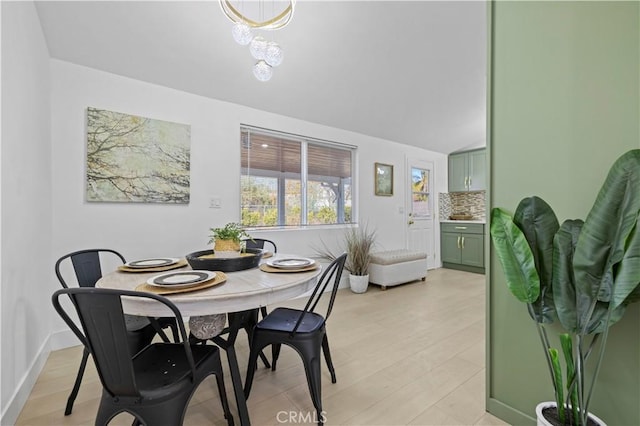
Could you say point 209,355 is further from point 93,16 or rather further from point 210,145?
point 93,16

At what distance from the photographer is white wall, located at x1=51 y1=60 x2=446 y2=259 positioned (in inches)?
92.9

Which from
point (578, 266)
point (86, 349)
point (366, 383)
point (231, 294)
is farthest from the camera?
point (366, 383)

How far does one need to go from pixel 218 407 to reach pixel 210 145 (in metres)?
2.35

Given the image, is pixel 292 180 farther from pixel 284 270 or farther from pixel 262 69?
pixel 284 270

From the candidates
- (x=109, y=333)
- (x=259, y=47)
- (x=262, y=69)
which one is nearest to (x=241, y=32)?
(x=259, y=47)

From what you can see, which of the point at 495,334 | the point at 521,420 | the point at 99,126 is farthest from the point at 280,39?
the point at 521,420

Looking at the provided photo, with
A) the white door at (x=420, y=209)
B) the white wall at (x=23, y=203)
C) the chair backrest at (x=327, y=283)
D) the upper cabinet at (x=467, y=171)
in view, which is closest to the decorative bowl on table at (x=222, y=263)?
the chair backrest at (x=327, y=283)

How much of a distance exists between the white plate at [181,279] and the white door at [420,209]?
4.20 metres

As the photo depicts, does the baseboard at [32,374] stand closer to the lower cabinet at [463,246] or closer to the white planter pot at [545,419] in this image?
the white planter pot at [545,419]

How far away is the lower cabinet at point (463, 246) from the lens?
5074 mm

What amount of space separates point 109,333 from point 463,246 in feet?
17.9

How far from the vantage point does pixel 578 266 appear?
1137 mm

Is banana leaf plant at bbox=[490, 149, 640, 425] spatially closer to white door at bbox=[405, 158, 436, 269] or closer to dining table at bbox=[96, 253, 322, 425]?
dining table at bbox=[96, 253, 322, 425]

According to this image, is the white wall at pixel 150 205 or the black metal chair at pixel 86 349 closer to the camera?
the black metal chair at pixel 86 349
